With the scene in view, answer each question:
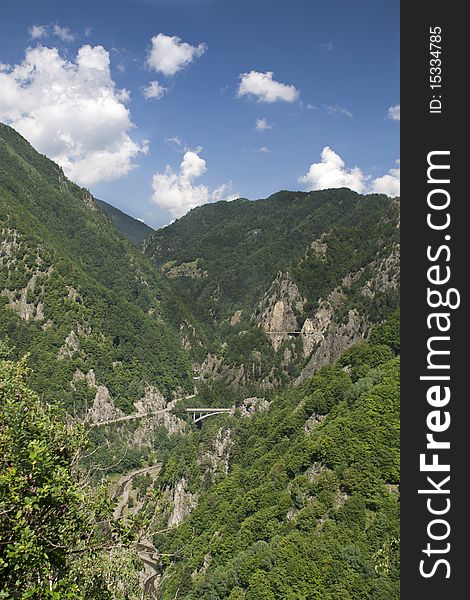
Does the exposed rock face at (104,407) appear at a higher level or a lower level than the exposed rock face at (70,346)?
lower

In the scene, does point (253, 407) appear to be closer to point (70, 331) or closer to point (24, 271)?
point (70, 331)

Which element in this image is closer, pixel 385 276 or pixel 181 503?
pixel 181 503

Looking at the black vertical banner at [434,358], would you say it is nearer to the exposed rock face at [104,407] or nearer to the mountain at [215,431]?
the mountain at [215,431]

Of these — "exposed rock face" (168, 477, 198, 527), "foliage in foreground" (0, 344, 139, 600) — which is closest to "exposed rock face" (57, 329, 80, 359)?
"exposed rock face" (168, 477, 198, 527)

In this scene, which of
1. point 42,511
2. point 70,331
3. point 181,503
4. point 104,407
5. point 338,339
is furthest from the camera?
point 70,331

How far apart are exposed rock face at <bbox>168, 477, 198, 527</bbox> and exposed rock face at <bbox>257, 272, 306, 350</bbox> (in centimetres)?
8080

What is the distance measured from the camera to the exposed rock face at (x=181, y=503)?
7462cm

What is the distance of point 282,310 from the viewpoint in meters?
161

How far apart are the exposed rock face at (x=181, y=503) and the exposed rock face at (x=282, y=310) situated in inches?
3181

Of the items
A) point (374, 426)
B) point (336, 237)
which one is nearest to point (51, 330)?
point (336, 237)

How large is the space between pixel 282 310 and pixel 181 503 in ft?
304

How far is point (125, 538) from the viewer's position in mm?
12781

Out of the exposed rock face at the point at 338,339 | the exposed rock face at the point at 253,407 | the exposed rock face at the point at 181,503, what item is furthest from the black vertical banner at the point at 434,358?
the exposed rock face at the point at 253,407

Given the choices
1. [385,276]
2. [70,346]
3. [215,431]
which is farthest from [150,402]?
[385,276]
